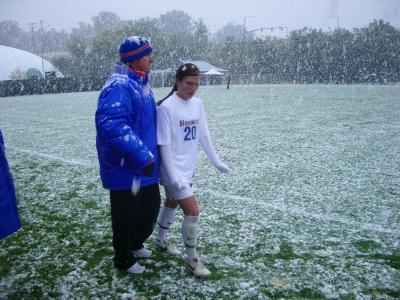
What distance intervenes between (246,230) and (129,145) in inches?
89.6


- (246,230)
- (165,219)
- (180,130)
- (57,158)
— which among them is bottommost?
(246,230)

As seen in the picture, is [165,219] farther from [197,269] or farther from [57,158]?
[57,158]

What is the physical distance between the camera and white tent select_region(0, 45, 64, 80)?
199 feet

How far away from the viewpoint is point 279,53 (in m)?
61.8

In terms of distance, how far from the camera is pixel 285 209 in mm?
5168

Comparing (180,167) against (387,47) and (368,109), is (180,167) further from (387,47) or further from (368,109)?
(387,47)

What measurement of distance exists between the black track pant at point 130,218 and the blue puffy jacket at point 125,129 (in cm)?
12

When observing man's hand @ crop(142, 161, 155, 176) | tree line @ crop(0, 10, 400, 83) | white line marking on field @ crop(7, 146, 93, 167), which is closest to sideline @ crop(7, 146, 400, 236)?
man's hand @ crop(142, 161, 155, 176)

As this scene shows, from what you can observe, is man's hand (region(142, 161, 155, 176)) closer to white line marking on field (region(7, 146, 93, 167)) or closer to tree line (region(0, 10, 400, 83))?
white line marking on field (region(7, 146, 93, 167))

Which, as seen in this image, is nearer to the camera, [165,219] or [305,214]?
[165,219]

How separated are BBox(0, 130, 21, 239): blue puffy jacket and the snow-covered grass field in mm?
714

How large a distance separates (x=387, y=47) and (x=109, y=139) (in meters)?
57.9

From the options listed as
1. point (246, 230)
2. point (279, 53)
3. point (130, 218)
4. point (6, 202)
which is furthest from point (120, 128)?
point (279, 53)

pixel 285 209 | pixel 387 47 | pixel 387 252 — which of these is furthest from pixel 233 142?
pixel 387 47
